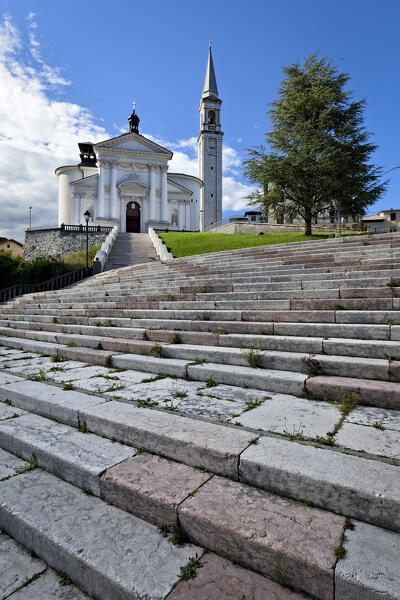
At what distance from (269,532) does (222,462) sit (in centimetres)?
58

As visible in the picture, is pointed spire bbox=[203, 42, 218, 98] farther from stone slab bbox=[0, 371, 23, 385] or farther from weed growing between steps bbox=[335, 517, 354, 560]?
weed growing between steps bbox=[335, 517, 354, 560]

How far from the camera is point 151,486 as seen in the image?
2.11 metres

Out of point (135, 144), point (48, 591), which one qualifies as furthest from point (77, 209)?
point (48, 591)

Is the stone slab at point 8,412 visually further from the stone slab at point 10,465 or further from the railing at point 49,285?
the railing at point 49,285

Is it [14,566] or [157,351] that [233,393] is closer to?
[157,351]

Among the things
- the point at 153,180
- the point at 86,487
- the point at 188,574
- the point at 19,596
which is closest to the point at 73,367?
the point at 86,487

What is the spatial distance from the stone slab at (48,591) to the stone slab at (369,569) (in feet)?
4.27

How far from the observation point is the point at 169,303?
7.18 m

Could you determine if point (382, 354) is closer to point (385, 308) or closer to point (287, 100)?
point (385, 308)

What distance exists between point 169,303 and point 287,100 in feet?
77.6

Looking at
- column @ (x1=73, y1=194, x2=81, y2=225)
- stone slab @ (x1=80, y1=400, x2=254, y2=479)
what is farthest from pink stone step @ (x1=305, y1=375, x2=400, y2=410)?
column @ (x1=73, y1=194, x2=81, y2=225)

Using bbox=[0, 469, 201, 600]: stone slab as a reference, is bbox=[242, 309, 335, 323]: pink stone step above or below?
above

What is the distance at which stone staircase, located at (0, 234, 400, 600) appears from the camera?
1.62 m

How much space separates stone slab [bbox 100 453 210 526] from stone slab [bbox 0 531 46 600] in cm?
50
